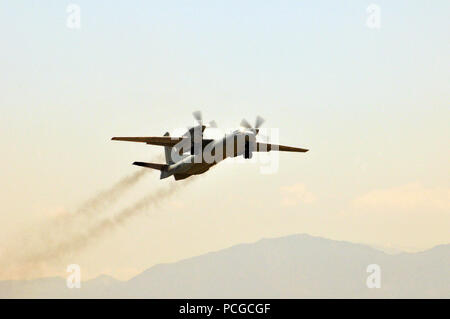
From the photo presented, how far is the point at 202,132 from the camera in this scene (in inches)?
2603

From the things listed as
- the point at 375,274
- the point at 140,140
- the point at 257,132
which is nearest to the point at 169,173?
the point at 140,140

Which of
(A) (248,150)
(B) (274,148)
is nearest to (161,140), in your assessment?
(A) (248,150)

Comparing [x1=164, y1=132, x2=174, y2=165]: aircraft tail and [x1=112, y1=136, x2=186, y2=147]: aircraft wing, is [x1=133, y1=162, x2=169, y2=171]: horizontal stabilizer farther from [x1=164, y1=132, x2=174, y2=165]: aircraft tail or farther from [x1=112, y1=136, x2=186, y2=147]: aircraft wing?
[x1=112, y1=136, x2=186, y2=147]: aircraft wing

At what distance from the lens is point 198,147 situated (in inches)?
2625

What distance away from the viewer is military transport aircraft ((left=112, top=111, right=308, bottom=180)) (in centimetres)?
6450

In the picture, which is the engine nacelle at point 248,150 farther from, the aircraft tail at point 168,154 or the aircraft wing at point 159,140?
the aircraft tail at point 168,154

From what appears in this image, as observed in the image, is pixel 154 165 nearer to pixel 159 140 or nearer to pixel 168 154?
pixel 168 154
